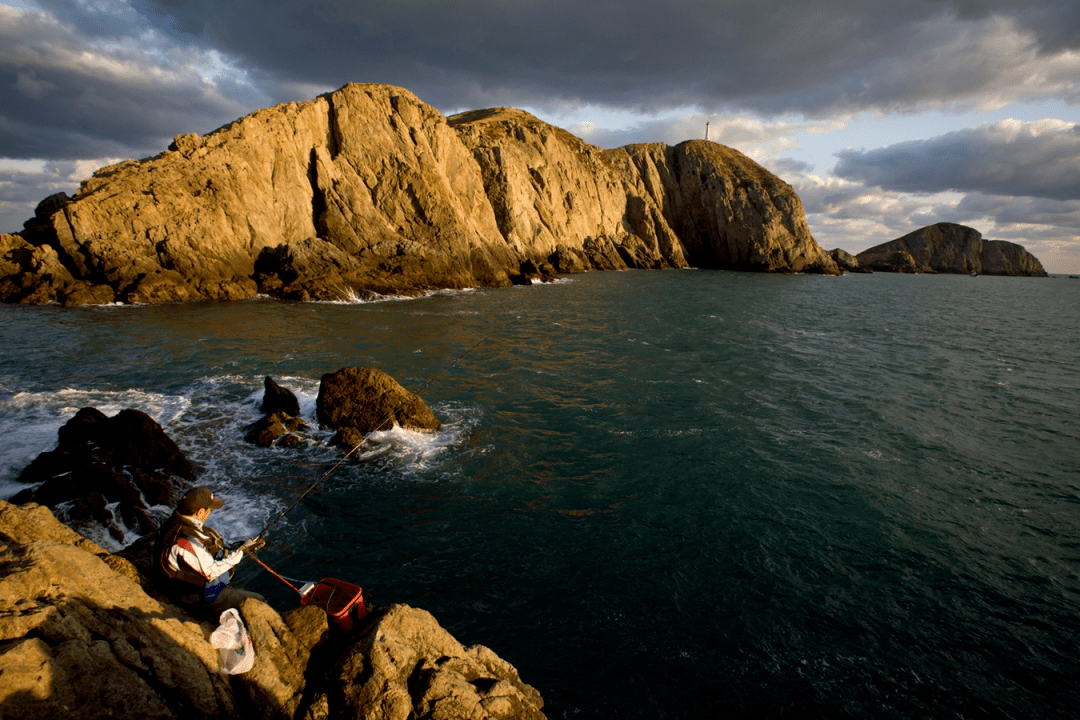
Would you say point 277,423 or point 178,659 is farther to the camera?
point 277,423

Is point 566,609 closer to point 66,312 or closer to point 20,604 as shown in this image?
point 20,604

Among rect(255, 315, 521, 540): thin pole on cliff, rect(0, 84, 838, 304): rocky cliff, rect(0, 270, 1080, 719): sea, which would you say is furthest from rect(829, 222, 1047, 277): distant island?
rect(255, 315, 521, 540): thin pole on cliff

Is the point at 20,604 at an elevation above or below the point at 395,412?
above

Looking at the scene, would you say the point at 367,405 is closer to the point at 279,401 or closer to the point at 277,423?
the point at 277,423

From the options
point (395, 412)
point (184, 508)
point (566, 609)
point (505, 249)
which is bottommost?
point (566, 609)

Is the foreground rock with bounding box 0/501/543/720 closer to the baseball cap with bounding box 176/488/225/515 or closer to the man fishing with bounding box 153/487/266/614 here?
the man fishing with bounding box 153/487/266/614

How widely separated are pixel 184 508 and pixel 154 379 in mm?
14815

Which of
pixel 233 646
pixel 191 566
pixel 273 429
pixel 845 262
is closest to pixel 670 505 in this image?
pixel 233 646

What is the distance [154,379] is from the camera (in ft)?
54.7

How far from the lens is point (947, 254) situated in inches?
5546

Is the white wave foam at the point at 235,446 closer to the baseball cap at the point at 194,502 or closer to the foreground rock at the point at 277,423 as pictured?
the foreground rock at the point at 277,423

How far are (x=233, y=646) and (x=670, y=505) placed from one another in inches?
308

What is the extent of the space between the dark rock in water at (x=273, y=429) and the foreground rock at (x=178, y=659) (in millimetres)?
7219

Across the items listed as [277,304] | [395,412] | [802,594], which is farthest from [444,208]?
[802,594]
